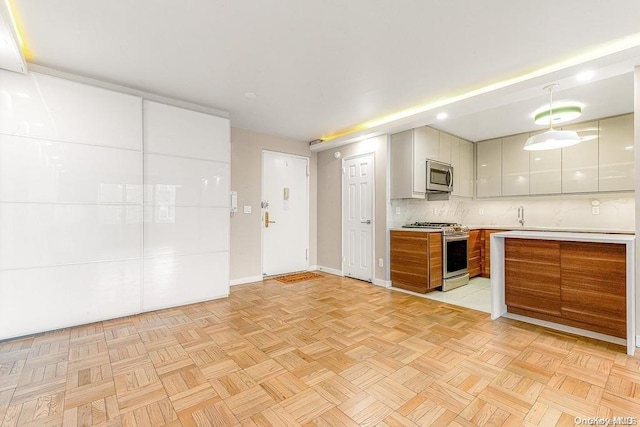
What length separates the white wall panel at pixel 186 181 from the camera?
3264 millimetres

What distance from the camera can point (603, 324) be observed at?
2.44 meters

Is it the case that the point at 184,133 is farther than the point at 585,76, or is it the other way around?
the point at 184,133

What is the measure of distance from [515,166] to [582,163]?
2.91ft

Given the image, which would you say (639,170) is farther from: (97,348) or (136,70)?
(97,348)

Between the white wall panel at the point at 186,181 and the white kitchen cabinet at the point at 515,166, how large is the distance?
15.9 ft

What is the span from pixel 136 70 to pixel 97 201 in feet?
4.58

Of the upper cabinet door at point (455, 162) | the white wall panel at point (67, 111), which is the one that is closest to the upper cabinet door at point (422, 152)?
the upper cabinet door at point (455, 162)

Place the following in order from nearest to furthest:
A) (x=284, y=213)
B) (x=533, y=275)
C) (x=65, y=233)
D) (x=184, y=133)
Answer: (x=65, y=233)
(x=533, y=275)
(x=184, y=133)
(x=284, y=213)

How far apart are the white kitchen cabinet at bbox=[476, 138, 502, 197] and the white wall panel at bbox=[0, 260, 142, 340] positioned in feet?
19.1

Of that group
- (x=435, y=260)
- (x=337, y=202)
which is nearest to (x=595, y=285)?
(x=435, y=260)

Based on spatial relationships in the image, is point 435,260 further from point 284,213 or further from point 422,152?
point 284,213

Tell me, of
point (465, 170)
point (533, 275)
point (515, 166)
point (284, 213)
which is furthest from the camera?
point (465, 170)

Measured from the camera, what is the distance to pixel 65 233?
2.75 meters

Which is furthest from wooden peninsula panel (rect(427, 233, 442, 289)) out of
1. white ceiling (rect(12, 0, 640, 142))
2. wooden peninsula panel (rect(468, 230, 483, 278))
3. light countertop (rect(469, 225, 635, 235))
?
white ceiling (rect(12, 0, 640, 142))
